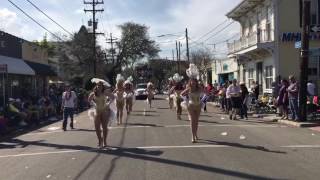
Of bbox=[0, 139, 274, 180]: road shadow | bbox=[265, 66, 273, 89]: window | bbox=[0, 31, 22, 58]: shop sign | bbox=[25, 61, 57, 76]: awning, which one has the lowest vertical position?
bbox=[0, 139, 274, 180]: road shadow

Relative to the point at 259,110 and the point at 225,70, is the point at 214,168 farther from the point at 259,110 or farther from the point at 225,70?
the point at 225,70

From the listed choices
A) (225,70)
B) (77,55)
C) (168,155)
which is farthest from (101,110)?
(77,55)

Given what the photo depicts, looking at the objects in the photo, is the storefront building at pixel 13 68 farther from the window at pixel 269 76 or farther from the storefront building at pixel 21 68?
the window at pixel 269 76

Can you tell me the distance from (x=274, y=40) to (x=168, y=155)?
23.6 metres

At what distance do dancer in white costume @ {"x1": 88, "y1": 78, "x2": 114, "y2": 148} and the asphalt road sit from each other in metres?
0.44

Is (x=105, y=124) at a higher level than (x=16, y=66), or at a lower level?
lower

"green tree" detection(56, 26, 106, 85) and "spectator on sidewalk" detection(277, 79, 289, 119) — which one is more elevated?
"green tree" detection(56, 26, 106, 85)

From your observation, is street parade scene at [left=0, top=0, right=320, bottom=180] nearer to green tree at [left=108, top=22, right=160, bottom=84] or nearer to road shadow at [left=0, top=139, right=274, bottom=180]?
road shadow at [left=0, top=139, right=274, bottom=180]

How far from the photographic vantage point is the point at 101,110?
14961 mm

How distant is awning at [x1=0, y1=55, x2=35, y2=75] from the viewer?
33.2 m

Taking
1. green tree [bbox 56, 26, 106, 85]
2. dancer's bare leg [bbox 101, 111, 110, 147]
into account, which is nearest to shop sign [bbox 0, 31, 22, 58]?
dancer's bare leg [bbox 101, 111, 110, 147]

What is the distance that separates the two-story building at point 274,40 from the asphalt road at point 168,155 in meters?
15.9

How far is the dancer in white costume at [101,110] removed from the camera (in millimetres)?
14883

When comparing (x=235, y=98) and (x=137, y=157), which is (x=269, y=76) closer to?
(x=235, y=98)
